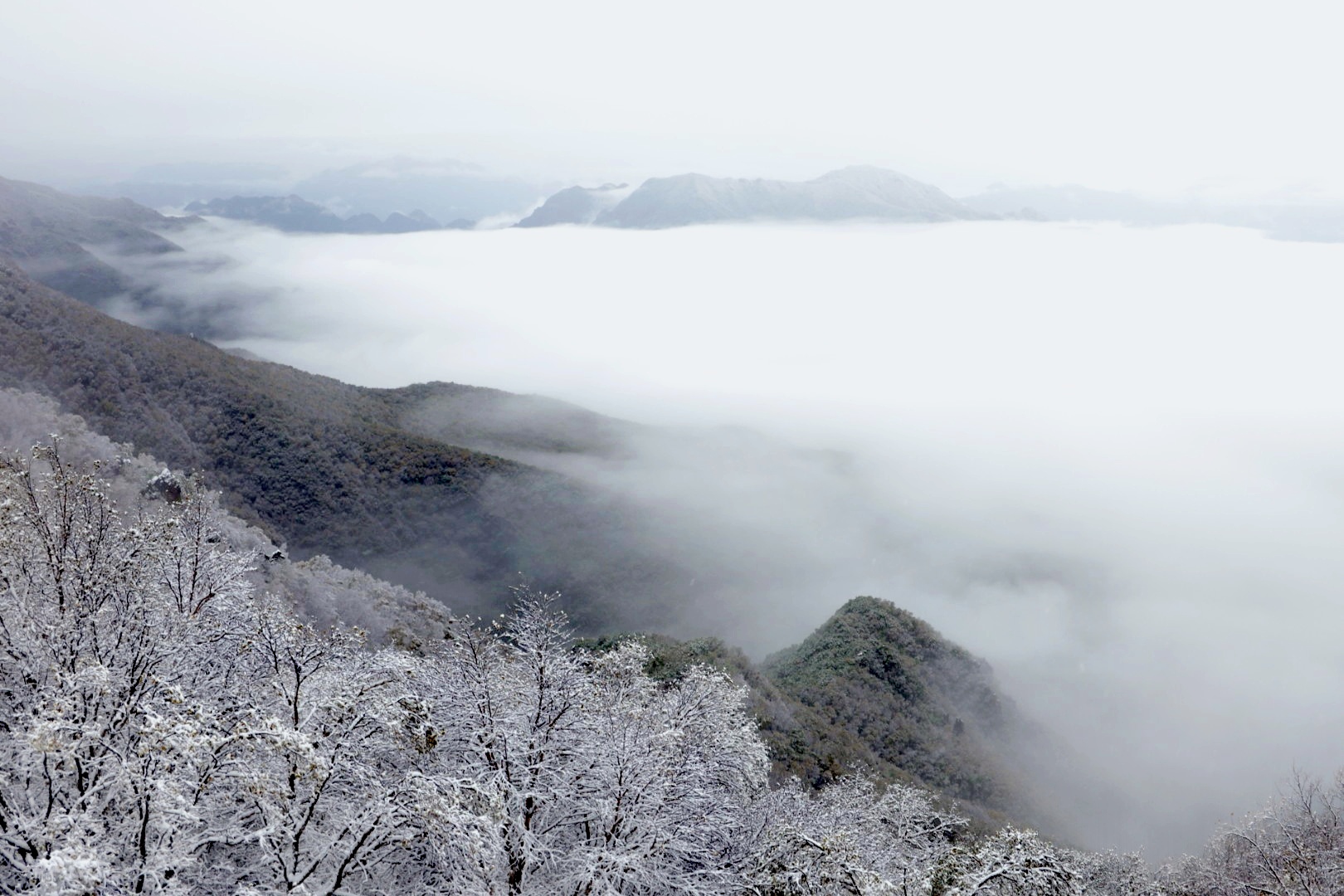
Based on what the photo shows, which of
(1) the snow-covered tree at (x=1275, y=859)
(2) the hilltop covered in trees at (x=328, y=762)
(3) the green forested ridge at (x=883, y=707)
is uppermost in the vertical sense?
(2) the hilltop covered in trees at (x=328, y=762)

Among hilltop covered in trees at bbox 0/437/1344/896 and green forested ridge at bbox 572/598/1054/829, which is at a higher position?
hilltop covered in trees at bbox 0/437/1344/896

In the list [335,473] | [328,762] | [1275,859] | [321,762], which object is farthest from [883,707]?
[335,473]

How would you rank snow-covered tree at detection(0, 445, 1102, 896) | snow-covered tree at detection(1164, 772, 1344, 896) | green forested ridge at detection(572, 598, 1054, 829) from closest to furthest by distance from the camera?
snow-covered tree at detection(0, 445, 1102, 896), snow-covered tree at detection(1164, 772, 1344, 896), green forested ridge at detection(572, 598, 1054, 829)

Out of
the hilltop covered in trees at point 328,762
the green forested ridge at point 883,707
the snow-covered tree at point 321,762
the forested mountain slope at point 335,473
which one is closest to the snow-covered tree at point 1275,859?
the hilltop covered in trees at point 328,762

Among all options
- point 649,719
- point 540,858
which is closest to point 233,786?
point 540,858

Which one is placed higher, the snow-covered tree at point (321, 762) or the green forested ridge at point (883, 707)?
the snow-covered tree at point (321, 762)

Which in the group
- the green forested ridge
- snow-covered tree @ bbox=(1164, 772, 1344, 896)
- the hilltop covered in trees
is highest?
the hilltop covered in trees

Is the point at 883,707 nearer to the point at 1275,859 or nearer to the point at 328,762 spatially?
the point at 1275,859

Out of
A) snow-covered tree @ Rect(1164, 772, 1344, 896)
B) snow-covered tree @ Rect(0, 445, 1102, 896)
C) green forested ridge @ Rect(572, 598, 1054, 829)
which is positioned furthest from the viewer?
green forested ridge @ Rect(572, 598, 1054, 829)

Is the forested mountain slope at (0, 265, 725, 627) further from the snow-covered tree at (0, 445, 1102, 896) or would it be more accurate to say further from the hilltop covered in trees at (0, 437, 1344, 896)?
the snow-covered tree at (0, 445, 1102, 896)

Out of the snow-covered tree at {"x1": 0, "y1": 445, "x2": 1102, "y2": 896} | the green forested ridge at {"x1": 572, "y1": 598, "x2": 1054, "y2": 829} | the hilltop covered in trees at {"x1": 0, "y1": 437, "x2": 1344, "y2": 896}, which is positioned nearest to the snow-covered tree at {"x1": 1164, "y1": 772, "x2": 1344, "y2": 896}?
the hilltop covered in trees at {"x1": 0, "y1": 437, "x2": 1344, "y2": 896}

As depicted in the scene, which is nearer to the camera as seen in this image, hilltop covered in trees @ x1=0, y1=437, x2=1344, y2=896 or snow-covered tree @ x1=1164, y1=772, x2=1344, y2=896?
hilltop covered in trees @ x1=0, y1=437, x2=1344, y2=896

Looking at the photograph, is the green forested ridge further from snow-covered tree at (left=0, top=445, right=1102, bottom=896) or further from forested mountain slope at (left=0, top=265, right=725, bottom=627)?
forested mountain slope at (left=0, top=265, right=725, bottom=627)

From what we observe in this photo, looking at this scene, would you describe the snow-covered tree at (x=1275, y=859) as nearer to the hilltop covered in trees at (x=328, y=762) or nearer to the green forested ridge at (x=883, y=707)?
the hilltop covered in trees at (x=328, y=762)
